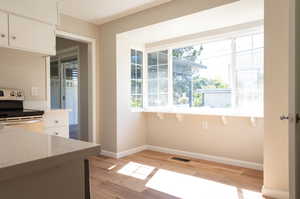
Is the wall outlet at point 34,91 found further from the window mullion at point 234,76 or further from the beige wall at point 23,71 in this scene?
the window mullion at point 234,76

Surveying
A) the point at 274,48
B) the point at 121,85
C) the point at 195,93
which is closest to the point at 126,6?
the point at 121,85

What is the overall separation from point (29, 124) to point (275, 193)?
2.85 metres

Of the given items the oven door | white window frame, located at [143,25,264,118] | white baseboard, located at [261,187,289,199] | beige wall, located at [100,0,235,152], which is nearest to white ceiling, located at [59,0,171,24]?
beige wall, located at [100,0,235,152]

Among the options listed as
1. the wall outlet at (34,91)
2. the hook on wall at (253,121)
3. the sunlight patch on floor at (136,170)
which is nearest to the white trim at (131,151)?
the sunlight patch on floor at (136,170)

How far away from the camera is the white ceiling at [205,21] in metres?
2.53

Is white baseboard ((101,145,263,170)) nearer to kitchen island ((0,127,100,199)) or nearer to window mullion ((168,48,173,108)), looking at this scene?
window mullion ((168,48,173,108))

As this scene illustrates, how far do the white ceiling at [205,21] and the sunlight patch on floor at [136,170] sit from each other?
2.21 meters

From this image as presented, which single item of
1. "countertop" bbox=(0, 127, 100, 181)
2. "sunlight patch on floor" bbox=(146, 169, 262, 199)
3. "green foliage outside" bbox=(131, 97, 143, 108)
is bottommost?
"sunlight patch on floor" bbox=(146, 169, 262, 199)

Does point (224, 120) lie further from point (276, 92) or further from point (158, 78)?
point (158, 78)

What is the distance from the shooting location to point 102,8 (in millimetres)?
3107

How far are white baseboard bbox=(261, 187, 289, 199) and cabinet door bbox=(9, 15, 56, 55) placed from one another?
317 cm

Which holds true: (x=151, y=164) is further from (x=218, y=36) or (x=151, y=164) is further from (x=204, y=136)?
(x=218, y=36)

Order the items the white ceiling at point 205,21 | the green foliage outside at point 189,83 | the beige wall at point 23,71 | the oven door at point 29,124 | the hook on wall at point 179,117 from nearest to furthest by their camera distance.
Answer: the oven door at point 29,124
the white ceiling at point 205,21
the beige wall at point 23,71
the green foliage outside at point 189,83
the hook on wall at point 179,117

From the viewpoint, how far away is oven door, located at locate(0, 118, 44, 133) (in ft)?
7.17
